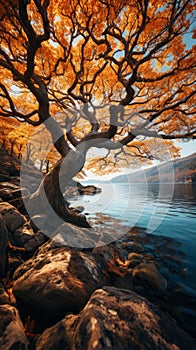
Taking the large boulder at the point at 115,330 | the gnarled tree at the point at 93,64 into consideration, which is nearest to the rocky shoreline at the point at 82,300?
the large boulder at the point at 115,330

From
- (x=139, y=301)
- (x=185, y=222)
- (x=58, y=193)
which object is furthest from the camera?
(x=185, y=222)

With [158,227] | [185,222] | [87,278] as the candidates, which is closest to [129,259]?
[87,278]

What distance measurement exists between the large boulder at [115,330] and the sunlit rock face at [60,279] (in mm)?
375

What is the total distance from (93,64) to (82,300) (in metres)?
11.7

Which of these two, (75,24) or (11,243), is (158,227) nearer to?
(11,243)

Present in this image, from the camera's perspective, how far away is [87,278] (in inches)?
151

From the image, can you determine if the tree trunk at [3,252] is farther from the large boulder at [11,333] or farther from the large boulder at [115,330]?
Result: the large boulder at [115,330]

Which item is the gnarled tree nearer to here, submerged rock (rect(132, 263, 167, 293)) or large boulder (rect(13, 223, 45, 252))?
large boulder (rect(13, 223, 45, 252))

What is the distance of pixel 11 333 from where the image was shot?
7.97ft

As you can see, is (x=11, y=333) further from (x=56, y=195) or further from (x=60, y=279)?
(x=56, y=195)

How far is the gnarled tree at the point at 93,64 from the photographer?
18.5 ft

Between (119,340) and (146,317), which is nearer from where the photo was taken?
(119,340)

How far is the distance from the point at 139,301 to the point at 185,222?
11498mm

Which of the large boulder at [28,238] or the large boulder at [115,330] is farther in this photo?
the large boulder at [28,238]
